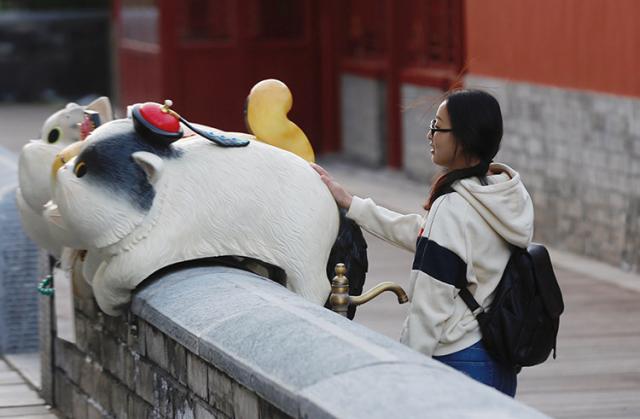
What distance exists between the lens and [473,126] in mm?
4789

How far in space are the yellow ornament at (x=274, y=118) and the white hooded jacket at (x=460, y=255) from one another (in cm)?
103

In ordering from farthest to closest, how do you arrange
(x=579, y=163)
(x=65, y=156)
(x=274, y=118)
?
(x=579, y=163) → (x=65, y=156) → (x=274, y=118)

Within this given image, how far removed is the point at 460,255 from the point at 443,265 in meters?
0.06

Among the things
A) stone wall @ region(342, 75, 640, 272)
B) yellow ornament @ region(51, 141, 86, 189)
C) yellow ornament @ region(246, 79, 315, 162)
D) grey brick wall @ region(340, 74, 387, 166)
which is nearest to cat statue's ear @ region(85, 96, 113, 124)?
yellow ornament @ region(51, 141, 86, 189)

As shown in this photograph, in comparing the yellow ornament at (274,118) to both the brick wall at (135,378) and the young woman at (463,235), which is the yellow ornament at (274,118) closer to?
the brick wall at (135,378)

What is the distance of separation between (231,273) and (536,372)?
3250 millimetres

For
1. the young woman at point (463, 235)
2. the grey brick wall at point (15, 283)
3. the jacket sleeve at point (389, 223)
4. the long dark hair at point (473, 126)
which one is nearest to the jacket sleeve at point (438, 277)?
the young woman at point (463, 235)

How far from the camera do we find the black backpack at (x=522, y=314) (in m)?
4.79

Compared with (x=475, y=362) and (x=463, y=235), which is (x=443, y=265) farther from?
Result: (x=475, y=362)

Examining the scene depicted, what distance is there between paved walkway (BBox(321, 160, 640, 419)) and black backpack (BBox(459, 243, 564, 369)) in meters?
2.50

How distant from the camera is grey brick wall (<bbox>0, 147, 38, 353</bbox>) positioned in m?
8.94

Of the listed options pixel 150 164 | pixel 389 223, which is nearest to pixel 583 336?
pixel 389 223

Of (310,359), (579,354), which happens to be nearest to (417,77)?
(579,354)

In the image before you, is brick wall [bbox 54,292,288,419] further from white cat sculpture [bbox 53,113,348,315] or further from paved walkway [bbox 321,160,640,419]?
paved walkway [bbox 321,160,640,419]
